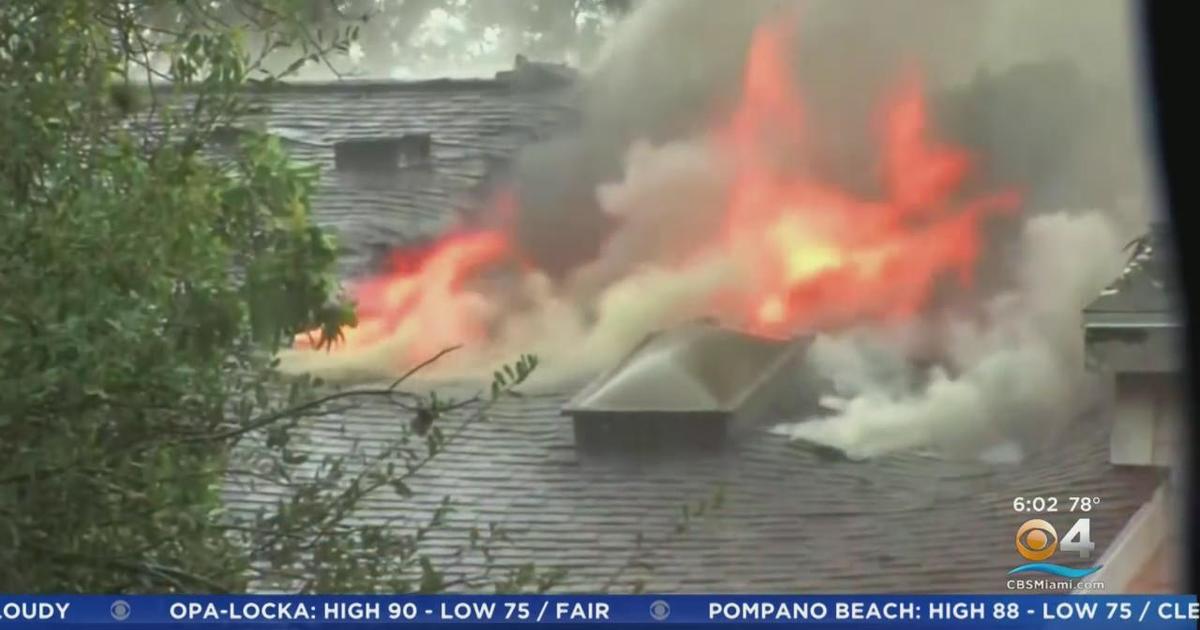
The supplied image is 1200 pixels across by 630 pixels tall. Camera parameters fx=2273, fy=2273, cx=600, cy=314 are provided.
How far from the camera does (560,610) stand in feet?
10.6

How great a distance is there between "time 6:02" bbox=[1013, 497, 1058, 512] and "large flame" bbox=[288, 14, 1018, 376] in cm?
32

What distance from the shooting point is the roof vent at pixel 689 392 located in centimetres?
335

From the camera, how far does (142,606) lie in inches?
128

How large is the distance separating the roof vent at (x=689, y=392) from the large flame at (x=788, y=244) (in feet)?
0.13

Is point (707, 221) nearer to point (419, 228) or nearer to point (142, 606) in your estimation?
point (419, 228)

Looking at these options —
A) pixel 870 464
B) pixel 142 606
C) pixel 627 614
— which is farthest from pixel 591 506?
pixel 142 606

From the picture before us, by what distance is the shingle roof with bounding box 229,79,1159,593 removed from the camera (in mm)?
3252

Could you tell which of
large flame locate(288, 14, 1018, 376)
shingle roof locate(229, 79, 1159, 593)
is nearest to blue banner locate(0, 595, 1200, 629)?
shingle roof locate(229, 79, 1159, 593)

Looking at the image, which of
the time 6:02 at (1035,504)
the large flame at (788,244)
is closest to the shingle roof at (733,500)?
the time 6:02 at (1035,504)

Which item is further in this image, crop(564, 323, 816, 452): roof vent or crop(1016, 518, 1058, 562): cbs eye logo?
crop(564, 323, 816, 452): roof vent

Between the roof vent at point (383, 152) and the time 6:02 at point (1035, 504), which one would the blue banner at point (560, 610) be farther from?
the roof vent at point (383, 152)

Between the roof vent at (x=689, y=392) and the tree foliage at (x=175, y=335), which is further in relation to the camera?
the roof vent at (x=689, y=392)

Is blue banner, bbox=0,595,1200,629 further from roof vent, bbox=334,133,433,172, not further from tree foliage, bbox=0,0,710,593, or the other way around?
roof vent, bbox=334,133,433,172

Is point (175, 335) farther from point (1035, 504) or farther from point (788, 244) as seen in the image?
point (1035, 504)
